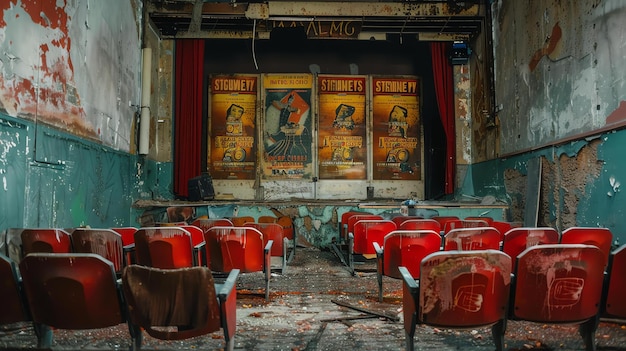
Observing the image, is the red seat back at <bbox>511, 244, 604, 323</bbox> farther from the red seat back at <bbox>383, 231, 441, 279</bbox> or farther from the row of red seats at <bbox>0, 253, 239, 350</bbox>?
the row of red seats at <bbox>0, 253, 239, 350</bbox>

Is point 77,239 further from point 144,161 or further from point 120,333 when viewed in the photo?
point 144,161

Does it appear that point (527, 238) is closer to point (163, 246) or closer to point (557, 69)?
point (163, 246)

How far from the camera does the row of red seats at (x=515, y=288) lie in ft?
6.36

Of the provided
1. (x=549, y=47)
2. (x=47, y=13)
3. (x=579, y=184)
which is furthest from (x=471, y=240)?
(x=47, y=13)

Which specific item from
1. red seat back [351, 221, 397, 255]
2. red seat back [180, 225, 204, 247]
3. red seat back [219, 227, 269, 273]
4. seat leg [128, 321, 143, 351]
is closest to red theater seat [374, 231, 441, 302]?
red seat back [219, 227, 269, 273]

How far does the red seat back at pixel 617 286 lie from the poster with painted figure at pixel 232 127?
28.3ft

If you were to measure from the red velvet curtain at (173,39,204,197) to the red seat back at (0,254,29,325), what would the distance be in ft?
25.1

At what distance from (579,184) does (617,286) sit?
4.02m

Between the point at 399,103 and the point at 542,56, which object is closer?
the point at 542,56

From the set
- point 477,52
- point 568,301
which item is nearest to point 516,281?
point 568,301

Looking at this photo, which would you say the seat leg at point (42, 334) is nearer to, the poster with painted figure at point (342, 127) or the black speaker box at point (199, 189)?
the black speaker box at point (199, 189)

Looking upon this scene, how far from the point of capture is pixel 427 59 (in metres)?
10.6

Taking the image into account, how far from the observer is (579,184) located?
560cm

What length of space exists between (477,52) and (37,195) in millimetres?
8445
